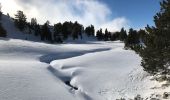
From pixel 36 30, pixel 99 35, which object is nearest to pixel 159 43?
pixel 36 30

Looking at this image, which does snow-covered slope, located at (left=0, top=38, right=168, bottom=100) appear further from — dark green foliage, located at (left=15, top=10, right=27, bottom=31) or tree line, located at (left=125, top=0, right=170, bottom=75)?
dark green foliage, located at (left=15, top=10, right=27, bottom=31)

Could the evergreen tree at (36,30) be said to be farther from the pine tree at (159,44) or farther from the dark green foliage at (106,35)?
the pine tree at (159,44)

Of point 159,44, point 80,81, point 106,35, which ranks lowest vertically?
point 80,81

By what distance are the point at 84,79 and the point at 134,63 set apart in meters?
11.9

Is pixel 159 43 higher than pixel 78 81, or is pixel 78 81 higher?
pixel 159 43

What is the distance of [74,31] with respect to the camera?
131500mm

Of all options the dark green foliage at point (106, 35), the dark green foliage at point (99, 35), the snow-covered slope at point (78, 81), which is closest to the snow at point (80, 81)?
the snow-covered slope at point (78, 81)

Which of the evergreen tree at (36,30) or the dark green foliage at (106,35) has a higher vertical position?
the evergreen tree at (36,30)

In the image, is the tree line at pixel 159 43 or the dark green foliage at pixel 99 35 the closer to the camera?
the tree line at pixel 159 43

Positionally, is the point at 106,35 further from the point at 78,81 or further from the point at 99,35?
the point at 78,81

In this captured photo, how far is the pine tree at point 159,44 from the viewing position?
94.5 feet

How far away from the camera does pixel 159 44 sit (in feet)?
94.6

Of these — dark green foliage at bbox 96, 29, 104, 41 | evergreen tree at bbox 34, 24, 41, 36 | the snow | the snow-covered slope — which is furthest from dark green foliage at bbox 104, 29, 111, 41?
the snow-covered slope

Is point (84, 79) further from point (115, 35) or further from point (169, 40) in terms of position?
point (115, 35)
